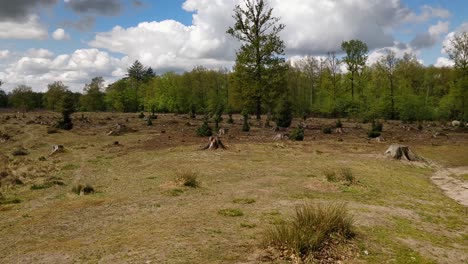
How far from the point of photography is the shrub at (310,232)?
27.2 ft

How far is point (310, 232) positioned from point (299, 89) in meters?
80.1

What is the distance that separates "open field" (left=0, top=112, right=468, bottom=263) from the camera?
351 inches

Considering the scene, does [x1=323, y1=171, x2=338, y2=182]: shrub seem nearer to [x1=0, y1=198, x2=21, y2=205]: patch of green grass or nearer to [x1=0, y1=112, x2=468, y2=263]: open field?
[x1=0, y1=112, x2=468, y2=263]: open field

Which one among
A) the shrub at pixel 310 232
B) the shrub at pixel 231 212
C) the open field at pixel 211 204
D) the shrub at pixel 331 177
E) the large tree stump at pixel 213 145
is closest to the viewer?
the shrub at pixel 310 232

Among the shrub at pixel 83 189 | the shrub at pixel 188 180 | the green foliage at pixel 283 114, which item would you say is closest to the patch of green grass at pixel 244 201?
the shrub at pixel 188 180

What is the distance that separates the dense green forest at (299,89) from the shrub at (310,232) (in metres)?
35.1

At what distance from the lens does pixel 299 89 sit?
3408 inches

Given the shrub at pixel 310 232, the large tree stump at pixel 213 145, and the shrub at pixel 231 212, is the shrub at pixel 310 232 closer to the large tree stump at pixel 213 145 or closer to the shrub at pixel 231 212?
the shrub at pixel 231 212

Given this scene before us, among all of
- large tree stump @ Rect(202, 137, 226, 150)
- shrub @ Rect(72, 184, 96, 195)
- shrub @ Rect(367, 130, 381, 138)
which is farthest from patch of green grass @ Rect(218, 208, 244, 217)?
shrub @ Rect(367, 130, 381, 138)

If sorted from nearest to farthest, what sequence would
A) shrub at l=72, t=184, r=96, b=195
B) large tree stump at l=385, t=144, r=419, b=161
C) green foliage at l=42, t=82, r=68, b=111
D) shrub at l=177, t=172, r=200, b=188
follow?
1. shrub at l=72, t=184, r=96, b=195
2. shrub at l=177, t=172, r=200, b=188
3. large tree stump at l=385, t=144, r=419, b=161
4. green foliage at l=42, t=82, r=68, b=111

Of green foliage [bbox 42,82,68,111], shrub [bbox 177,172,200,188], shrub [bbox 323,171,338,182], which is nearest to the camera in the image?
shrub [bbox 177,172,200,188]

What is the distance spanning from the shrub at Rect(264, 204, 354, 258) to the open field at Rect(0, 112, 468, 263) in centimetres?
38

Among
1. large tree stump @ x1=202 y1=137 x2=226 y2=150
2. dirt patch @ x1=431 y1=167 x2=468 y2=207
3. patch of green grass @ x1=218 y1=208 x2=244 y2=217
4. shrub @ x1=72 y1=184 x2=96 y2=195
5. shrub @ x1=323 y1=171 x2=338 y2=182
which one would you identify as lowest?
dirt patch @ x1=431 y1=167 x2=468 y2=207

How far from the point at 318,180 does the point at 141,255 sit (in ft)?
34.9
